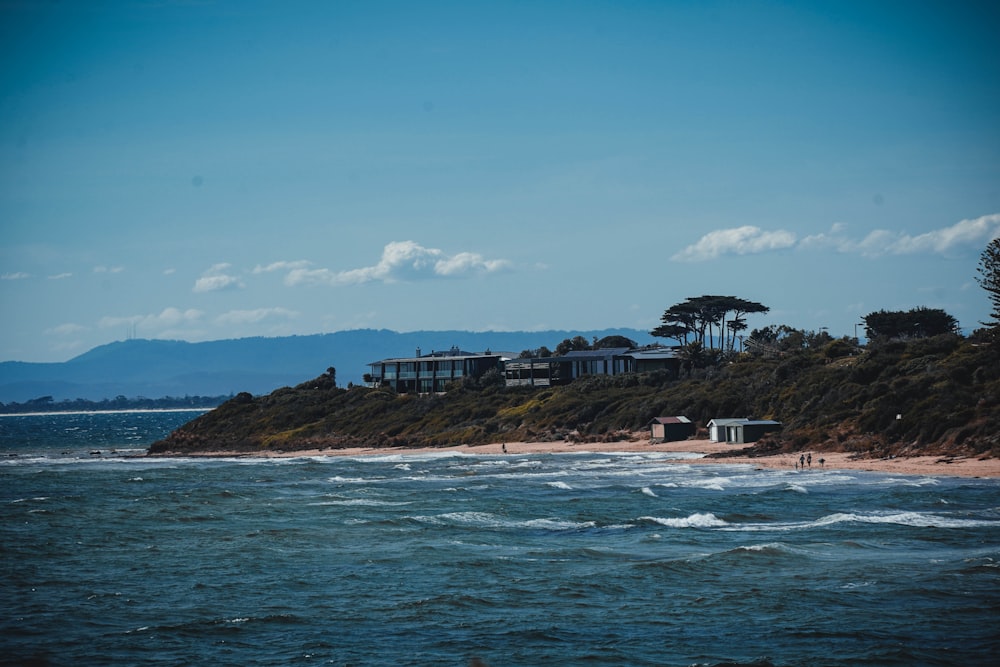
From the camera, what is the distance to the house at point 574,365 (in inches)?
4491

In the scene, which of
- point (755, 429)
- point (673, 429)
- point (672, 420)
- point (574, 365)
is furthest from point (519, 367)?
point (755, 429)

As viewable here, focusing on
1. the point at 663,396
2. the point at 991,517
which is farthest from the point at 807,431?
the point at 991,517

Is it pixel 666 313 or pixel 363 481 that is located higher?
A: pixel 666 313

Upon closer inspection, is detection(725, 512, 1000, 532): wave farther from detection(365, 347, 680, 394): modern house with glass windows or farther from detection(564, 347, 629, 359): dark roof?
detection(564, 347, 629, 359): dark roof

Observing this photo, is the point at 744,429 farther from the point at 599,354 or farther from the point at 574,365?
the point at 574,365

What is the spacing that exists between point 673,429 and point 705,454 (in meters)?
10.8

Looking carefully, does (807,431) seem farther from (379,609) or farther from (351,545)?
(379,609)

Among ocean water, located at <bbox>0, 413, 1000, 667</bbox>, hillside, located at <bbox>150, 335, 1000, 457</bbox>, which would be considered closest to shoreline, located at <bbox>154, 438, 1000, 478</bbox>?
hillside, located at <bbox>150, 335, 1000, 457</bbox>

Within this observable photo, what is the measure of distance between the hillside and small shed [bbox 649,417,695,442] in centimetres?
191

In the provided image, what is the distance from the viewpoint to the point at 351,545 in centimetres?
3616

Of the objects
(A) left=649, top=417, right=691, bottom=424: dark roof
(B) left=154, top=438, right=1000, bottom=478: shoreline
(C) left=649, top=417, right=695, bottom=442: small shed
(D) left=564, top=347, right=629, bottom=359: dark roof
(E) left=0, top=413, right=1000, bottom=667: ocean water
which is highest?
(D) left=564, top=347, right=629, bottom=359: dark roof

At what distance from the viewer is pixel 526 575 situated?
97.1 feet

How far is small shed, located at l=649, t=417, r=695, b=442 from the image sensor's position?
80.2 metres

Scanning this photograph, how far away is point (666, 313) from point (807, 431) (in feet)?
201
